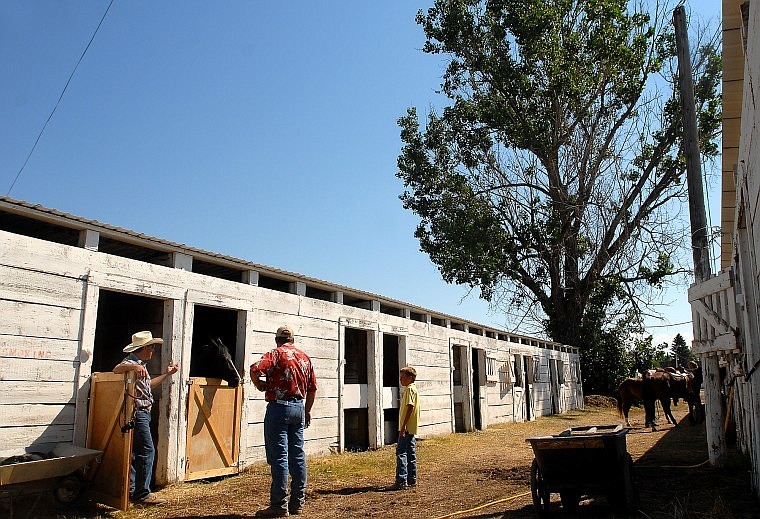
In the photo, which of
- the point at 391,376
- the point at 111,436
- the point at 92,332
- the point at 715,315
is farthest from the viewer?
the point at 391,376

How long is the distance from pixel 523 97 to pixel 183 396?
21.8m

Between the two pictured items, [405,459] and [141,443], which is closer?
[141,443]

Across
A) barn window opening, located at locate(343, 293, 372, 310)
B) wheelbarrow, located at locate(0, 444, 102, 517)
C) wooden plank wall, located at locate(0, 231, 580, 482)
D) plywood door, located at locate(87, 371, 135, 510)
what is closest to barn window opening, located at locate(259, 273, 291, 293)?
wooden plank wall, located at locate(0, 231, 580, 482)

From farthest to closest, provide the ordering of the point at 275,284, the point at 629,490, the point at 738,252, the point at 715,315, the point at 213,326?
the point at 275,284 < the point at 213,326 < the point at 715,315 < the point at 738,252 < the point at 629,490

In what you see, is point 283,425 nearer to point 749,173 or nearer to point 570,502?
point 570,502

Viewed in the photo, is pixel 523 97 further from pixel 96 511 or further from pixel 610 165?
→ pixel 96 511

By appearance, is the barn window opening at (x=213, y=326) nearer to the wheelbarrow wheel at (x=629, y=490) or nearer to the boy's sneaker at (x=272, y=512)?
the boy's sneaker at (x=272, y=512)

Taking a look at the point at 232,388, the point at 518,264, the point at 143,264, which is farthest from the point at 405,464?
the point at 518,264

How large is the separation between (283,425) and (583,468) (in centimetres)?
296

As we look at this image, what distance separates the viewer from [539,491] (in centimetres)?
600

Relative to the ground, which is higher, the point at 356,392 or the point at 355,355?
the point at 355,355

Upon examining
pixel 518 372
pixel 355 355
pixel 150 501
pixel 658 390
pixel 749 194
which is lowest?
pixel 150 501

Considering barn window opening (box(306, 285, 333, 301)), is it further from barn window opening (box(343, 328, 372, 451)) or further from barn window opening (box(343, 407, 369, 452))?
barn window opening (box(343, 407, 369, 452))

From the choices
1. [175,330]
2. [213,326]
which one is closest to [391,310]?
[213,326]
